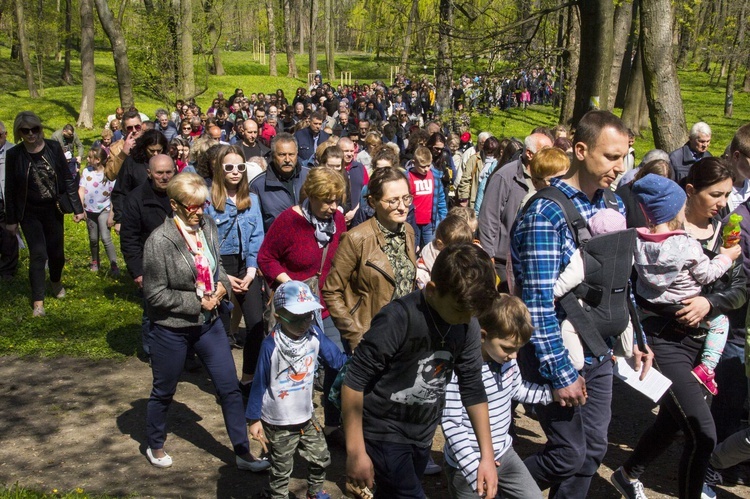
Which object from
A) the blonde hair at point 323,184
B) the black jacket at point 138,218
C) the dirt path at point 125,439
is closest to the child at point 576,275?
the dirt path at point 125,439

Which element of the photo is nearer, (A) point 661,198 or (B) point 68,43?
(A) point 661,198

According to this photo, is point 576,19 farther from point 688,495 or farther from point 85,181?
point 688,495

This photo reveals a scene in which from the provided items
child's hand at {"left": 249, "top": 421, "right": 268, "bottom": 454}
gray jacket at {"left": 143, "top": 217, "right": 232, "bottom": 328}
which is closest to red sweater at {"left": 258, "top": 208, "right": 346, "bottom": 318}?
gray jacket at {"left": 143, "top": 217, "right": 232, "bottom": 328}

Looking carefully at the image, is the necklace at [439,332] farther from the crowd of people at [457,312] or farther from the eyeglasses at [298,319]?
the eyeglasses at [298,319]

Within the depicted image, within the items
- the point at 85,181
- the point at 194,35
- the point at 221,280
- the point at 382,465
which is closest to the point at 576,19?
the point at 85,181

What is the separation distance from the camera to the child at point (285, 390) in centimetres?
421

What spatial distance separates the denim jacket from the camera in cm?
613

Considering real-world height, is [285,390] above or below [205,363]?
above

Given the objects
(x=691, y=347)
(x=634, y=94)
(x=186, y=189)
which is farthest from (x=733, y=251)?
(x=634, y=94)

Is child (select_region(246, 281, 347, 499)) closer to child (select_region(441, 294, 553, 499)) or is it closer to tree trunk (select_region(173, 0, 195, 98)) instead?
child (select_region(441, 294, 553, 499))

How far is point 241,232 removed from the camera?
622 cm

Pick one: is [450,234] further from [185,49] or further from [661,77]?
[185,49]

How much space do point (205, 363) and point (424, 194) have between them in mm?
4633

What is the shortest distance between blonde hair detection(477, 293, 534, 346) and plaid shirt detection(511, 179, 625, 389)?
0.03 meters
